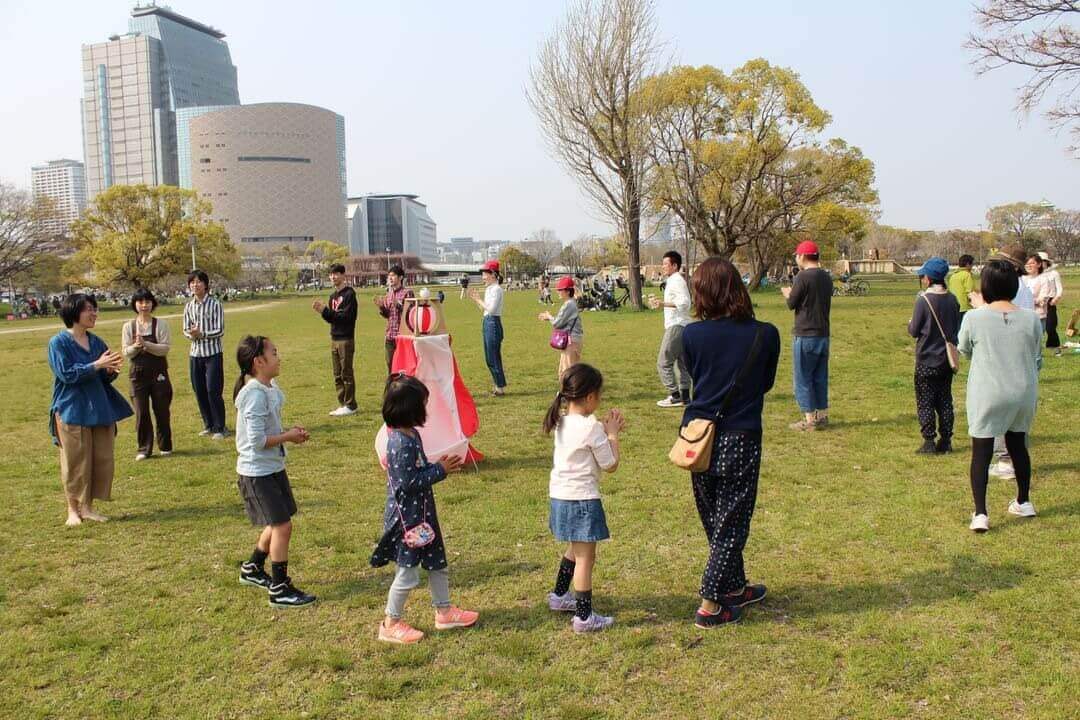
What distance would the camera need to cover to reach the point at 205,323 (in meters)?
8.41

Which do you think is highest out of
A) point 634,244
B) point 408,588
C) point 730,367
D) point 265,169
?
point 265,169

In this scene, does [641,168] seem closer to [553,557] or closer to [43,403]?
[43,403]

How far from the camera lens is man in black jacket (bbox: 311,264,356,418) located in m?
9.70

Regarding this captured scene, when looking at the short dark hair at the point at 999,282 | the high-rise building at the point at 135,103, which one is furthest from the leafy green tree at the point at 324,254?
the short dark hair at the point at 999,282

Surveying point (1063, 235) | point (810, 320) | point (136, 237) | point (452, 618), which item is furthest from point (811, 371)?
point (1063, 235)

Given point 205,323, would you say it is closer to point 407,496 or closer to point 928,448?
point 407,496

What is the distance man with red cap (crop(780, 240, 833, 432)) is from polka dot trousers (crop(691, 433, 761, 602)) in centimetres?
440

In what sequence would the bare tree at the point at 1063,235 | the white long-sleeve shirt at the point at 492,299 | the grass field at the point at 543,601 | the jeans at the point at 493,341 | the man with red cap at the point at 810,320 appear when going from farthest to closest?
the bare tree at the point at 1063,235, the jeans at the point at 493,341, the white long-sleeve shirt at the point at 492,299, the man with red cap at the point at 810,320, the grass field at the point at 543,601

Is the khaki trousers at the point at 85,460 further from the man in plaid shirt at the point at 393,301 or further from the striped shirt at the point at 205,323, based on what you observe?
the man in plaid shirt at the point at 393,301

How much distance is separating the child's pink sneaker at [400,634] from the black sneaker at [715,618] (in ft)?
4.61

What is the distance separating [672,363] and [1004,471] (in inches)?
171

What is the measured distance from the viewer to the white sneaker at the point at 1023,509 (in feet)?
17.2

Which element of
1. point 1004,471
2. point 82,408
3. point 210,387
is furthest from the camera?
point 210,387

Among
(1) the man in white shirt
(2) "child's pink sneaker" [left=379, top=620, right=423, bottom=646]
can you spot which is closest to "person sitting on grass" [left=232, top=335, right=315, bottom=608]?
(2) "child's pink sneaker" [left=379, top=620, right=423, bottom=646]
